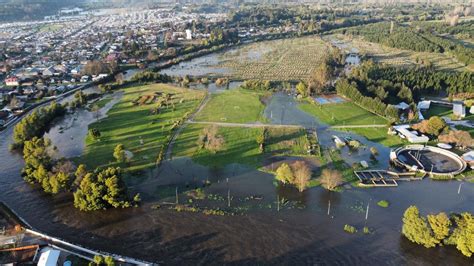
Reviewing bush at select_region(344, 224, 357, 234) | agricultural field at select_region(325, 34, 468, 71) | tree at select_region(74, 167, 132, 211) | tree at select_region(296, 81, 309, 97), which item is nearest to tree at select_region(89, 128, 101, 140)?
tree at select_region(74, 167, 132, 211)

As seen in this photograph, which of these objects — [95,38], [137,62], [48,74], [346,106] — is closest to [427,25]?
[346,106]

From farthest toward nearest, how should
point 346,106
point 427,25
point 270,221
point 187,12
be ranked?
point 187,12 < point 427,25 < point 346,106 < point 270,221

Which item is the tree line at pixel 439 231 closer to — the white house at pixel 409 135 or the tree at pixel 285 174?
the tree at pixel 285 174

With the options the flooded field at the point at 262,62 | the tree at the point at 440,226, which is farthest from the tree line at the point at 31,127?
the tree at the point at 440,226

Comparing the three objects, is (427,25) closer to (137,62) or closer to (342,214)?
(137,62)

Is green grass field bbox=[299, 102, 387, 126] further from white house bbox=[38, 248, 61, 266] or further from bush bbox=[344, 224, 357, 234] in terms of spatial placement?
white house bbox=[38, 248, 61, 266]

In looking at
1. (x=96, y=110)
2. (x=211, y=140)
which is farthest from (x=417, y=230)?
(x=96, y=110)

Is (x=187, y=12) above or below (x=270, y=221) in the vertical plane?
above
